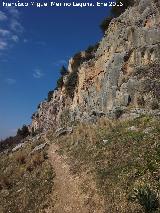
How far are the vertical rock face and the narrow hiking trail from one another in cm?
1107

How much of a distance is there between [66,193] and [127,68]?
897 inches

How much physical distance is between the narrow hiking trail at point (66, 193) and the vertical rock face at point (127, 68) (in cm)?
1107

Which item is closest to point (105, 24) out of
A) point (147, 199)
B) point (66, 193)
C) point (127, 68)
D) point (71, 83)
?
point (71, 83)

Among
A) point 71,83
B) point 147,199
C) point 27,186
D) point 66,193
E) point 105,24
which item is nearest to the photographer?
point 147,199

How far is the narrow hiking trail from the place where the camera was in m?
17.7

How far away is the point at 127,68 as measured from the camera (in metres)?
39.8

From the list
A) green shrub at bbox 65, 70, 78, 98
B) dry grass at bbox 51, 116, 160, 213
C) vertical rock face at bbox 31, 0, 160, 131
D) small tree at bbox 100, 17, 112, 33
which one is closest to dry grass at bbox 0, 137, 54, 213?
dry grass at bbox 51, 116, 160, 213

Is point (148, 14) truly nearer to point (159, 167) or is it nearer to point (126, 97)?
point (126, 97)

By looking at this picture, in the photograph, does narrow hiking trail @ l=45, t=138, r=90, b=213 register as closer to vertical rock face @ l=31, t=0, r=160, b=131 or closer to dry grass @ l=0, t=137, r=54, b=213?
dry grass @ l=0, t=137, r=54, b=213

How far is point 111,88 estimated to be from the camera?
40.6m

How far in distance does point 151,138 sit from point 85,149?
6.13 m

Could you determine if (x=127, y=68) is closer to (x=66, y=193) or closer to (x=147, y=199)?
(x=66, y=193)

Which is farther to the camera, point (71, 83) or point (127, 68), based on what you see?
point (71, 83)

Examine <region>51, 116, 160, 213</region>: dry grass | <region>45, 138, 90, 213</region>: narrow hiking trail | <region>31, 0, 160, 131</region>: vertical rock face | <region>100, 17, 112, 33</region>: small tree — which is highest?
<region>100, 17, 112, 33</region>: small tree
